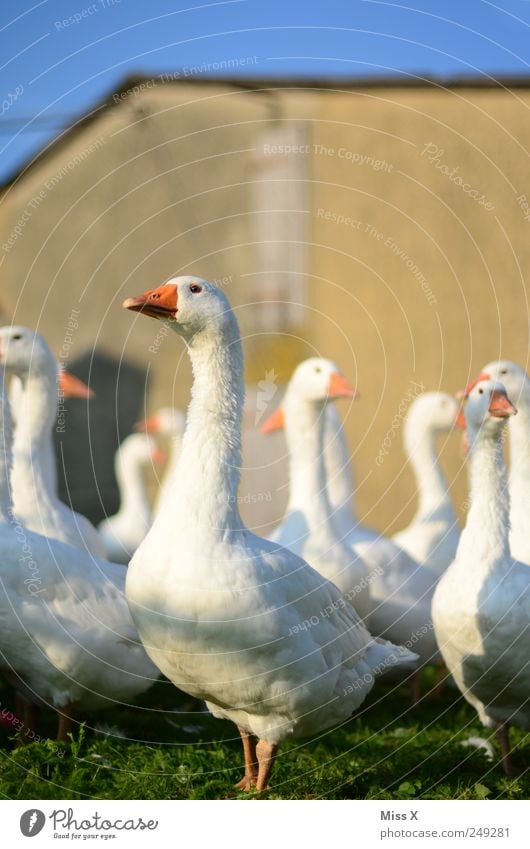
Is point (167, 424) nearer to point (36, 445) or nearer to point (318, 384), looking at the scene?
point (318, 384)

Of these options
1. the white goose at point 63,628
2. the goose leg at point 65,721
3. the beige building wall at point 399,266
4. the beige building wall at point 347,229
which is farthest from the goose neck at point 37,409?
the beige building wall at point 399,266

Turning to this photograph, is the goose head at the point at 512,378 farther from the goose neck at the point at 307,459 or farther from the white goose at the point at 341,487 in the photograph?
the white goose at the point at 341,487

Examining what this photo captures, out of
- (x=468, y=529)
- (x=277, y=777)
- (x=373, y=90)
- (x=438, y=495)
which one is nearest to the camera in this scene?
(x=277, y=777)

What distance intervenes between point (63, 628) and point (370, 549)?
217 cm

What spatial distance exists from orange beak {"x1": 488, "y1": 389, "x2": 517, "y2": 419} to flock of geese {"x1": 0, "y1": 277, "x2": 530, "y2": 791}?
1cm

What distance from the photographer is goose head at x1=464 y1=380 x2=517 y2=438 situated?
5109mm

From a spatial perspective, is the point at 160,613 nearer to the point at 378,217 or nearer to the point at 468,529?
the point at 468,529

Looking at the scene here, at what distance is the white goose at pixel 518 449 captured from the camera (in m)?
5.96

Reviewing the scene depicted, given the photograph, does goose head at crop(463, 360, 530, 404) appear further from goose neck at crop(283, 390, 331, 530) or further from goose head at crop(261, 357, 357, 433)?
goose neck at crop(283, 390, 331, 530)

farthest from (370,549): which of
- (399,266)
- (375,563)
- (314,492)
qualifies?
(399,266)

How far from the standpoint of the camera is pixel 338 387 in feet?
21.9
